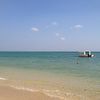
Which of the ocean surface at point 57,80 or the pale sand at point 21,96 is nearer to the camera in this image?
the pale sand at point 21,96

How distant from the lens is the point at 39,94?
9828 millimetres

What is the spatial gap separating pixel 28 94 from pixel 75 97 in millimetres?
2139

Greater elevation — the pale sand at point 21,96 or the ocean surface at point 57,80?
the pale sand at point 21,96

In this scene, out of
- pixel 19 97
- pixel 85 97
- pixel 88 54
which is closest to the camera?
pixel 19 97

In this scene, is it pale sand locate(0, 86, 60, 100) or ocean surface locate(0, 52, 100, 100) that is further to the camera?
ocean surface locate(0, 52, 100, 100)

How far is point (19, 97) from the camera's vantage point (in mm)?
9023

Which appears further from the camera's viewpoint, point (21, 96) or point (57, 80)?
point (57, 80)

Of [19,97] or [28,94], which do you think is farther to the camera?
[28,94]

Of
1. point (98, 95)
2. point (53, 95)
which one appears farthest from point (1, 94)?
point (98, 95)

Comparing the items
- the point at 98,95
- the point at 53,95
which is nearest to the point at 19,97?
the point at 53,95

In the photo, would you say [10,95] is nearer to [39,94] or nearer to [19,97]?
[19,97]

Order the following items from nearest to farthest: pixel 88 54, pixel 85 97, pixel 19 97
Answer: pixel 19 97
pixel 85 97
pixel 88 54

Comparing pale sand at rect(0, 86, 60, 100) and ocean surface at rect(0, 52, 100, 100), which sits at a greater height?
pale sand at rect(0, 86, 60, 100)

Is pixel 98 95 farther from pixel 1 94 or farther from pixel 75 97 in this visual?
pixel 1 94
